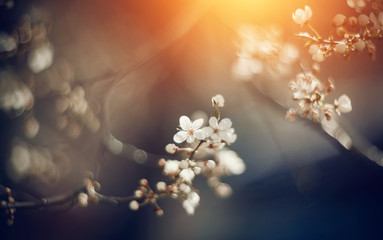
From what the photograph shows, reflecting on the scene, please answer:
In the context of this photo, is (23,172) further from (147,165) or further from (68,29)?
(68,29)

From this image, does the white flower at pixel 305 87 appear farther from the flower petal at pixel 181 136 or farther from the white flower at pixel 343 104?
the flower petal at pixel 181 136

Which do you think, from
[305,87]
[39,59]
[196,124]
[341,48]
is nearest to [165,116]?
[39,59]

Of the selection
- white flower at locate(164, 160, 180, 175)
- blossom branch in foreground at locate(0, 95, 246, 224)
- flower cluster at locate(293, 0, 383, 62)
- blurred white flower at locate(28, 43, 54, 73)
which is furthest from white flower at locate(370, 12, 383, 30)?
blurred white flower at locate(28, 43, 54, 73)

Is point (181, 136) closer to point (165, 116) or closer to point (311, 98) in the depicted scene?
point (311, 98)


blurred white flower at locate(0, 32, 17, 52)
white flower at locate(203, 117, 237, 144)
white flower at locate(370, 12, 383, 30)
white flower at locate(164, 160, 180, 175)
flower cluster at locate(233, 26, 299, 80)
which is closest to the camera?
white flower at locate(370, 12, 383, 30)

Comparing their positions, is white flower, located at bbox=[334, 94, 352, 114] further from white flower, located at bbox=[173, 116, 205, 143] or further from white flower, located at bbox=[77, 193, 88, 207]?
white flower, located at bbox=[77, 193, 88, 207]

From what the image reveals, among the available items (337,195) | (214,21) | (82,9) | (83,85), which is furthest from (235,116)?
(82,9)
